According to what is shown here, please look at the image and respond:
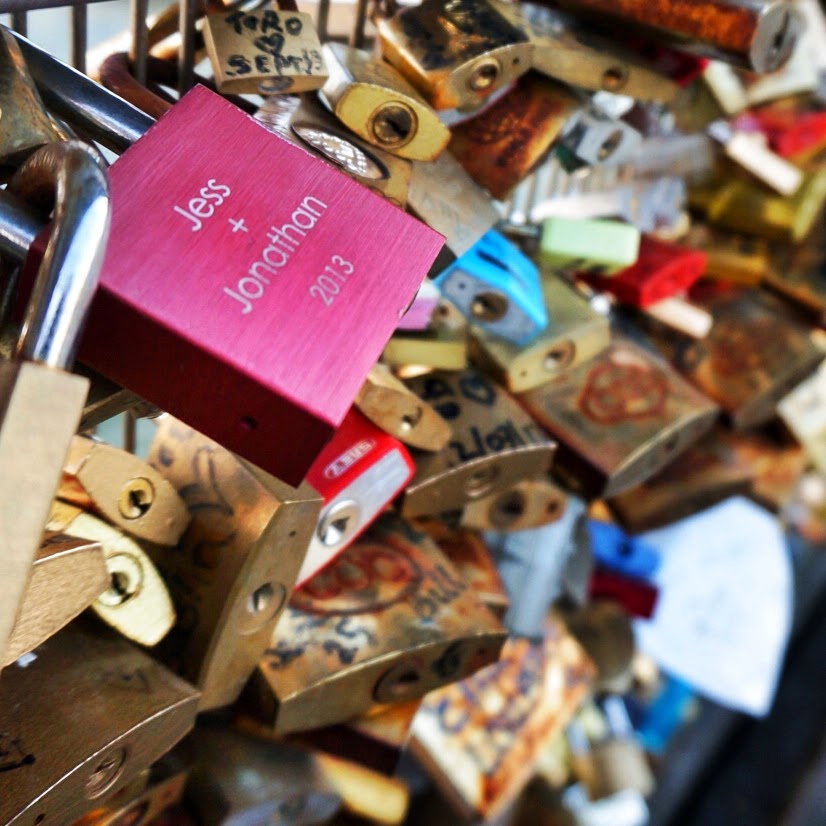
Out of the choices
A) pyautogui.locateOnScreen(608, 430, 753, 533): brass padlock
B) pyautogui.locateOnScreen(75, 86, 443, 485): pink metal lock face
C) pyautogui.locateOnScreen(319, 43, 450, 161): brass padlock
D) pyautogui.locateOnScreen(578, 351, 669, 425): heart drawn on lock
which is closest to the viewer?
pyautogui.locateOnScreen(75, 86, 443, 485): pink metal lock face

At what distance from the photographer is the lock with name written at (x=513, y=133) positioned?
0.90 m

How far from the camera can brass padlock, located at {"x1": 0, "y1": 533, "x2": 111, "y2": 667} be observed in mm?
577

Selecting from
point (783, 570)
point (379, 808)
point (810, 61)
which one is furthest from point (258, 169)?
point (783, 570)

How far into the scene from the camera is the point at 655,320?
4.53 feet

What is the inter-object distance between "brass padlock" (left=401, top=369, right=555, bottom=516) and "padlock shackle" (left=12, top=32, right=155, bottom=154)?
0.38 m

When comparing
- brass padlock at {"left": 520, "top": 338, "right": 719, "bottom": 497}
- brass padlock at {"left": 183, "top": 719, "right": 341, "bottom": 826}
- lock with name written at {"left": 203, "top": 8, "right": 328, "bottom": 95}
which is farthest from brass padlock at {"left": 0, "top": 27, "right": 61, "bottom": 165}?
brass padlock at {"left": 520, "top": 338, "right": 719, "bottom": 497}

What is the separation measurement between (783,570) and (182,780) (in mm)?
1441

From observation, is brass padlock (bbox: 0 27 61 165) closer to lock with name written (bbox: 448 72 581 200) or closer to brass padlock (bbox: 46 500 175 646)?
brass padlock (bbox: 46 500 175 646)

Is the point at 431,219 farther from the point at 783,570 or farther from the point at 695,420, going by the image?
→ the point at 783,570

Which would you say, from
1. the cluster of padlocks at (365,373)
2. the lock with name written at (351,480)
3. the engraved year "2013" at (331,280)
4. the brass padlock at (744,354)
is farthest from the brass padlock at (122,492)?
the brass padlock at (744,354)

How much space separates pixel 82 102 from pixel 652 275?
723mm

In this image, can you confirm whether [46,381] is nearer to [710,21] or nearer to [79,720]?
[79,720]

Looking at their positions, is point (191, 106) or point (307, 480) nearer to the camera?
point (191, 106)

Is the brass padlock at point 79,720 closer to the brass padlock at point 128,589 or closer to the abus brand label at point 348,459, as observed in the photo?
the brass padlock at point 128,589
